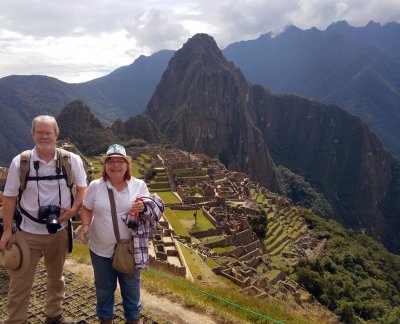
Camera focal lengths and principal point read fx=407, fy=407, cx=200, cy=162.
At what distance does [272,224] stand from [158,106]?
10551cm

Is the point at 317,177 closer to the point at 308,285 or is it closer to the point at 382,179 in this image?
the point at 382,179

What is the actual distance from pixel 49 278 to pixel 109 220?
1.24 meters

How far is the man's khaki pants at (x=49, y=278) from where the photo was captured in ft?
15.3

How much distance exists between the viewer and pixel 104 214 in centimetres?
455

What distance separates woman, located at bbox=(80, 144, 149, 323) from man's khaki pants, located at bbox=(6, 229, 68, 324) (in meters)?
0.47

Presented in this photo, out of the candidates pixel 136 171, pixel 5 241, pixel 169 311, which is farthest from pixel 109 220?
pixel 136 171

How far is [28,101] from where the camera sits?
97750mm

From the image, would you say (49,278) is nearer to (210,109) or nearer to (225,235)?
(225,235)

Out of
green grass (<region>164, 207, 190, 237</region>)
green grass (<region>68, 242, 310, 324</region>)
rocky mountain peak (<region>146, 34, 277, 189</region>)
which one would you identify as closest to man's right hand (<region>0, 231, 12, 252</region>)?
green grass (<region>68, 242, 310, 324</region>)

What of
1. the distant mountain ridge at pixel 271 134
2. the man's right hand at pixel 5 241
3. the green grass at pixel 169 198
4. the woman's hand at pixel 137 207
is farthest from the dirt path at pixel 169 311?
the distant mountain ridge at pixel 271 134

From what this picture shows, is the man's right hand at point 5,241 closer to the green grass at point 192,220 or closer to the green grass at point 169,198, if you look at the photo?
the green grass at point 192,220

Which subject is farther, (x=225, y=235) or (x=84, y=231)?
(x=225, y=235)

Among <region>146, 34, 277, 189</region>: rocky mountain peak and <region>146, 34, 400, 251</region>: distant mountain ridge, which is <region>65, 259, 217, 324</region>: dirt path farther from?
<region>146, 34, 277, 189</region>: rocky mountain peak

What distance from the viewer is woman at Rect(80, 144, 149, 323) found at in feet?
15.0
